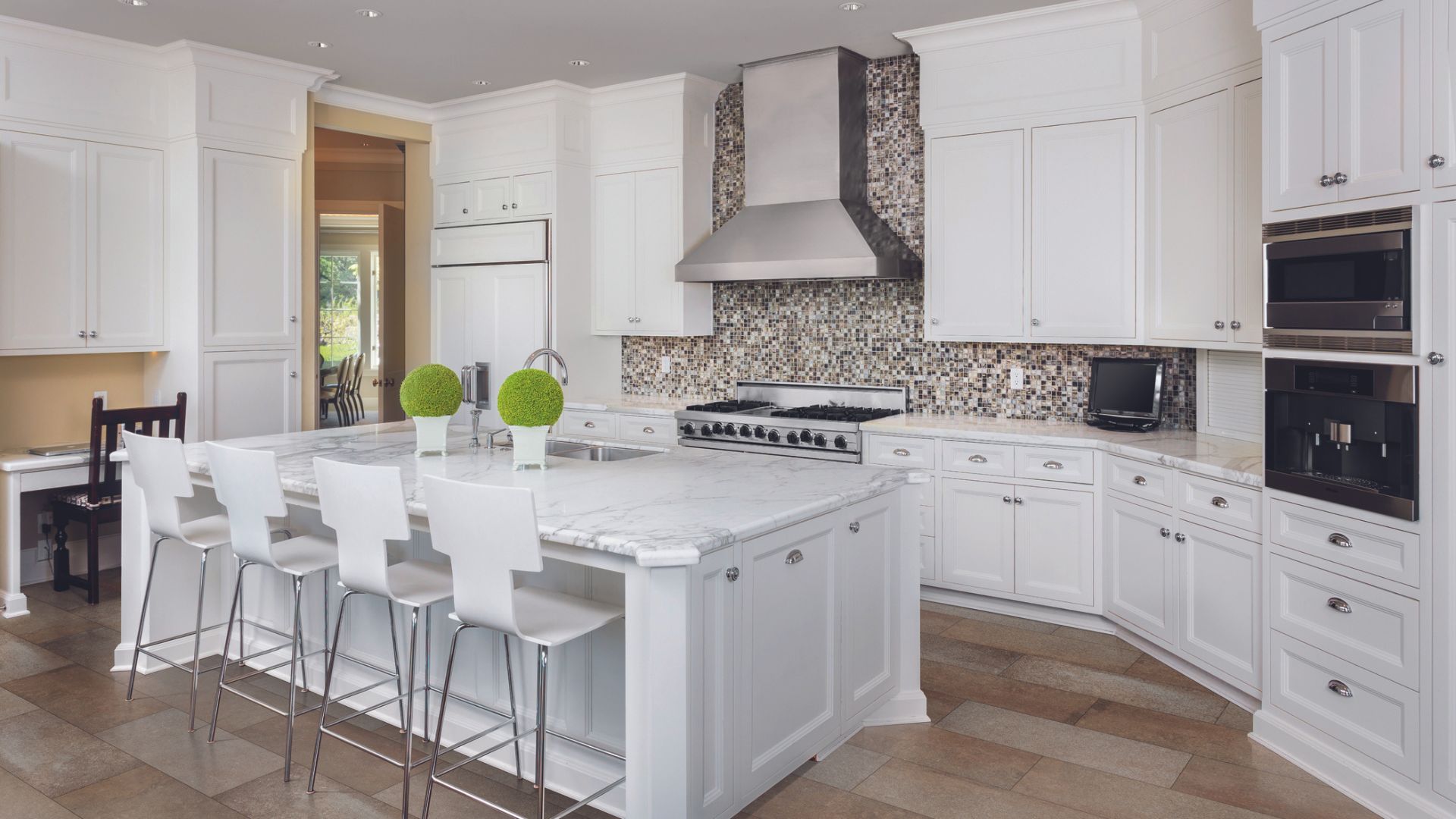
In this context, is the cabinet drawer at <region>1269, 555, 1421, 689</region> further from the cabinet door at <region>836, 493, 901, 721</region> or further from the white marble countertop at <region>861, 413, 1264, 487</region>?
the cabinet door at <region>836, 493, 901, 721</region>

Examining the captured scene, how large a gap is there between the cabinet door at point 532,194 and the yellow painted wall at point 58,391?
2.24 meters

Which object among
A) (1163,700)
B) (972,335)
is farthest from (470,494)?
(972,335)

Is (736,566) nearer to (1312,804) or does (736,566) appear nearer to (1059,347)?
(1312,804)

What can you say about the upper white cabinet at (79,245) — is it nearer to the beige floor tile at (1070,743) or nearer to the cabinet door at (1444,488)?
the beige floor tile at (1070,743)

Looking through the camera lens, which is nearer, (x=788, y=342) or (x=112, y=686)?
(x=112, y=686)

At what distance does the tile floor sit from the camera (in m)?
2.66

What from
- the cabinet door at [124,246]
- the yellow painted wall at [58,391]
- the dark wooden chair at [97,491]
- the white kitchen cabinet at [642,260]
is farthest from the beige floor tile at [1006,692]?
the yellow painted wall at [58,391]

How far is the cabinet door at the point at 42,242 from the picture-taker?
460 cm

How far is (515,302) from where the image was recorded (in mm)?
5988

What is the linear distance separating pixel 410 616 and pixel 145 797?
0.87m

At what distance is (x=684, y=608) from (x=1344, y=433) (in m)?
1.92

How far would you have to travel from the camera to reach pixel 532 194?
5875 millimetres

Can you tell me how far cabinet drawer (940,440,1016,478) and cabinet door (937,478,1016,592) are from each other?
6cm

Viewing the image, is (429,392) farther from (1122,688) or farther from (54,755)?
(1122,688)
